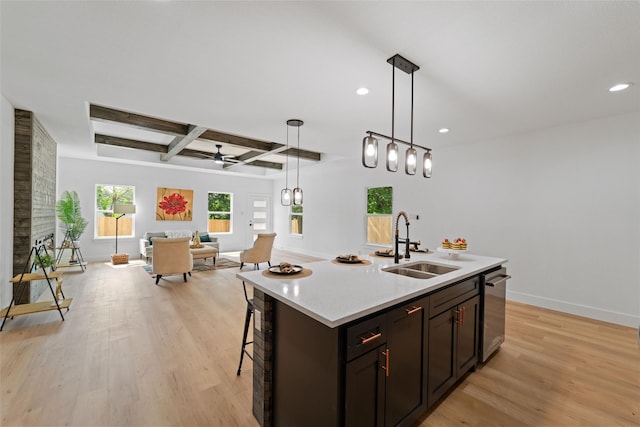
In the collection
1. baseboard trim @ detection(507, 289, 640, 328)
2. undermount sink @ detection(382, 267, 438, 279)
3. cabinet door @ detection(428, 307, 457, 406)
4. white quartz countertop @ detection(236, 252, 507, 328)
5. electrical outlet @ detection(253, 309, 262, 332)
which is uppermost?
white quartz countertop @ detection(236, 252, 507, 328)

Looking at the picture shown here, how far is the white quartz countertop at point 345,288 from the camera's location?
4.40 ft

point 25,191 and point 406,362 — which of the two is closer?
point 406,362

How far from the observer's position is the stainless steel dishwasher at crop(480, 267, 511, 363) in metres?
2.39

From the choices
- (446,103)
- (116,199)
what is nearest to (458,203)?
(446,103)

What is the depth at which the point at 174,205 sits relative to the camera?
321 inches

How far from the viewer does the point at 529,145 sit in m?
4.03

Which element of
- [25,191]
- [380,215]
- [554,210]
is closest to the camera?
[25,191]

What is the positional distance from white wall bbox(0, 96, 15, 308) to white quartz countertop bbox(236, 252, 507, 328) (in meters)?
3.29

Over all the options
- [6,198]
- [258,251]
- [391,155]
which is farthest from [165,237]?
[391,155]

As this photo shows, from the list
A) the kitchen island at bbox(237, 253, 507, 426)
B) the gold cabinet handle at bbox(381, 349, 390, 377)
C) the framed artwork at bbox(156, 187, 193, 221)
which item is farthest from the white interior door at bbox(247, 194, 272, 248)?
the gold cabinet handle at bbox(381, 349, 390, 377)

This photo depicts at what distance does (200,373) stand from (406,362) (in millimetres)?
1707

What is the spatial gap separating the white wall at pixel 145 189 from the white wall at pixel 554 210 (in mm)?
6089

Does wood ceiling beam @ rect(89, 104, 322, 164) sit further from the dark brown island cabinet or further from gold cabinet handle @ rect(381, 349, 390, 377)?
gold cabinet handle @ rect(381, 349, 390, 377)

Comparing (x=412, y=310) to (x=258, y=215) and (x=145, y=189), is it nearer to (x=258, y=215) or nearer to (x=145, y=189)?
(x=145, y=189)
